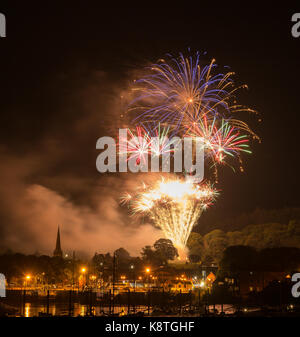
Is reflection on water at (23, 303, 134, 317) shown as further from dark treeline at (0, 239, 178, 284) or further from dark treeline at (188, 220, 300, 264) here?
dark treeline at (188, 220, 300, 264)

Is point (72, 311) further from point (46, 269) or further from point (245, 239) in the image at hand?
point (245, 239)

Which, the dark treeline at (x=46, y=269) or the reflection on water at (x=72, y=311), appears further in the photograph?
the dark treeline at (x=46, y=269)

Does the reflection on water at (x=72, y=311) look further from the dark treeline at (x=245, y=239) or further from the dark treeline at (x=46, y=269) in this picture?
the dark treeline at (x=245, y=239)

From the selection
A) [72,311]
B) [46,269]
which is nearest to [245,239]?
[46,269]

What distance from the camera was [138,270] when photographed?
89.1 meters

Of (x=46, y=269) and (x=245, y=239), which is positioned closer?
(x=46, y=269)

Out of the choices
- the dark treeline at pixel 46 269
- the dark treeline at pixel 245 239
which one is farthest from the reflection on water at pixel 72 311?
the dark treeline at pixel 245 239

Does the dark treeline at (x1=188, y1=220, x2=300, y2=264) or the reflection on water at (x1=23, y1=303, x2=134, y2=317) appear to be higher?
the dark treeline at (x1=188, y1=220, x2=300, y2=264)

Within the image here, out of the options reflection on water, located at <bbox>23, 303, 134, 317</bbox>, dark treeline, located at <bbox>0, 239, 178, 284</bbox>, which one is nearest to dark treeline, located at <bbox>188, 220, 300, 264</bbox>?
dark treeline, located at <bbox>0, 239, 178, 284</bbox>

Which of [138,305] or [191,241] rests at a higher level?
[191,241]

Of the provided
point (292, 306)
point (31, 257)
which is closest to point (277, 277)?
point (292, 306)
